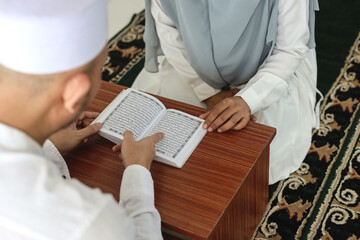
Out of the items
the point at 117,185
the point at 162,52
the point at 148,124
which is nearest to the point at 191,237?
the point at 117,185

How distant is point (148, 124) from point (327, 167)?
968 mm

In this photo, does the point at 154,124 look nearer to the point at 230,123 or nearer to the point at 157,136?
the point at 157,136

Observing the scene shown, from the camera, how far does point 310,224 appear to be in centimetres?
189

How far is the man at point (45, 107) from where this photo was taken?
2.67 ft

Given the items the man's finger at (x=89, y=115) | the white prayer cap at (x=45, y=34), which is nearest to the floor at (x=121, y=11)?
the man's finger at (x=89, y=115)

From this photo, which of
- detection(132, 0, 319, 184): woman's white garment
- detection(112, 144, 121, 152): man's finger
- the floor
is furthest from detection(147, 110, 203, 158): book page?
the floor

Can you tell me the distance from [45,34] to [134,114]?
0.70m

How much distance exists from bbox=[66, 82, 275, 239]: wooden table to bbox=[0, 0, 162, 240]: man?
37 centimetres

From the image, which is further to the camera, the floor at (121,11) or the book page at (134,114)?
the floor at (121,11)

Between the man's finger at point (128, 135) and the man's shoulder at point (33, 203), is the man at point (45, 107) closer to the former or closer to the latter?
the man's shoulder at point (33, 203)

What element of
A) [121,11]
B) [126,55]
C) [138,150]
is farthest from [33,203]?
[121,11]

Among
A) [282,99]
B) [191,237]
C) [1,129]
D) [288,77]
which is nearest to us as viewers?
[1,129]

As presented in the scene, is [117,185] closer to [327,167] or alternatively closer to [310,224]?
[310,224]

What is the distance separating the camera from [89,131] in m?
1.46
